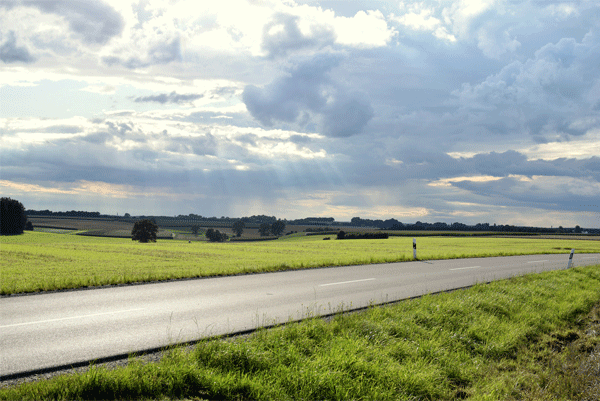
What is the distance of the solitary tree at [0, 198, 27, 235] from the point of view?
85331mm

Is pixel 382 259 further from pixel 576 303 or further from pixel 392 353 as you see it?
pixel 392 353

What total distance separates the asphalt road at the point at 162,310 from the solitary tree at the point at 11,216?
92034mm

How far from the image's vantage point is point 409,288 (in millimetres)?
12766

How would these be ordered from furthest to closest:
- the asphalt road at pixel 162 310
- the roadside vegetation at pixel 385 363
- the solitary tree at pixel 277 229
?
the solitary tree at pixel 277 229, the asphalt road at pixel 162 310, the roadside vegetation at pixel 385 363

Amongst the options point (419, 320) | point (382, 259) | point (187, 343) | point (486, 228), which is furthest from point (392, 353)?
point (486, 228)

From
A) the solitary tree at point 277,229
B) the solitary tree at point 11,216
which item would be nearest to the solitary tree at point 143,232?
the solitary tree at point 11,216

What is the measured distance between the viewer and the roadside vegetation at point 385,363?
490cm

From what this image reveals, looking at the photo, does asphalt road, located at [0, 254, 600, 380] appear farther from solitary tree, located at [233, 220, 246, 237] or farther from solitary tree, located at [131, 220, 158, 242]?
solitary tree, located at [233, 220, 246, 237]

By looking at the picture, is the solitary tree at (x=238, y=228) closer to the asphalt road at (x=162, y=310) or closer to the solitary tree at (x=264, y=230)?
the solitary tree at (x=264, y=230)

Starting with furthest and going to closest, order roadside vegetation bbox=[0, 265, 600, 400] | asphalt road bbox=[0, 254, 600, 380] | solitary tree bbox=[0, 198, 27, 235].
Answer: solitary tree bbox=[0, 198, 27, 235] < asphalt road bbox=[0, 254, 600, 380] < roadside vegetation bbox=[0, 265, 600, 400]

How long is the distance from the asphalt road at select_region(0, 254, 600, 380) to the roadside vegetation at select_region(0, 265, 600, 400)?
0.92m

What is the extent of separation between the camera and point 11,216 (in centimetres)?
8775

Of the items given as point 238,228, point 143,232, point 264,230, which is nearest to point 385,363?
point 143,232

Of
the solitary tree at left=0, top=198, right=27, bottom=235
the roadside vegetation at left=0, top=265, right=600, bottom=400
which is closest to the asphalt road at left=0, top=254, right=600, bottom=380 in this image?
the roadside vegetation at left=0, top=265, right=600, bottom=400
